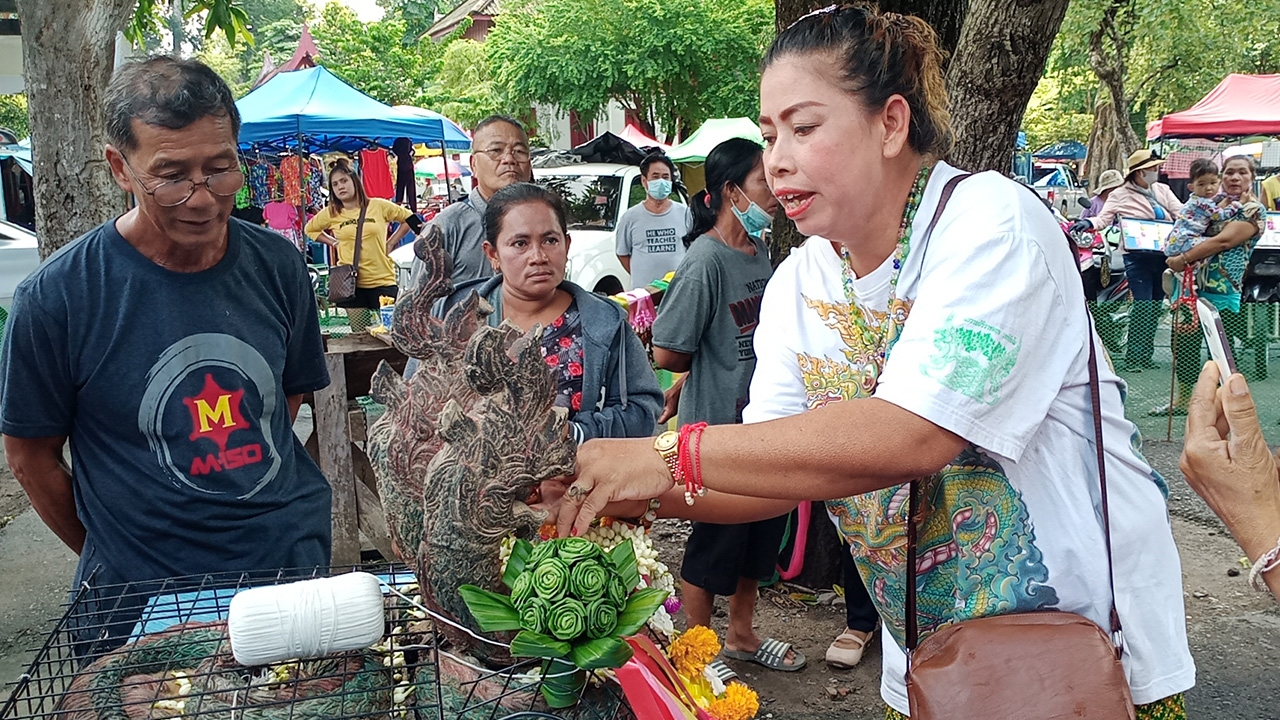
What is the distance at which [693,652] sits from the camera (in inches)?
57.2

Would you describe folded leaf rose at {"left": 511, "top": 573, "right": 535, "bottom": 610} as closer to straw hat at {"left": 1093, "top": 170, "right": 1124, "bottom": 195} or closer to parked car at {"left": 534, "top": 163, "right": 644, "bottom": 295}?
parked car at {"left": 534, "top": 163, "right": 644, "bottom": 295}

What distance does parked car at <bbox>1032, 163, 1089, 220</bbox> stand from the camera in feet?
75.7

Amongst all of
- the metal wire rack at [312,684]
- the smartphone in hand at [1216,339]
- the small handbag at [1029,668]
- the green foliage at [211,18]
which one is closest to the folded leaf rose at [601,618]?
the metal wire rack at [312,684]

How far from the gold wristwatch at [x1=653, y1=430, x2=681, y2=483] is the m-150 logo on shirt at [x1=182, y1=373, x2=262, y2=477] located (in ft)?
3.55

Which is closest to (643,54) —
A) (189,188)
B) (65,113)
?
(65,113)

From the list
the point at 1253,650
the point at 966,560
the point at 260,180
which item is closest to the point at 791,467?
the point at 966,560

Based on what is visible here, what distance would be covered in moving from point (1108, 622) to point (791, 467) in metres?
0.62

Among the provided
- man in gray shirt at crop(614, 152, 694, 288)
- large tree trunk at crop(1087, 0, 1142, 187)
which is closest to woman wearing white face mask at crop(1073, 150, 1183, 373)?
man in gray shirt at crop(614, 152, 694, 288)

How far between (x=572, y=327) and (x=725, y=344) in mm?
1010

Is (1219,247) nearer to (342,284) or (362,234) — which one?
(342,284)

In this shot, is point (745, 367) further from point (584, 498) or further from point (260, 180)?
point (260, 180)

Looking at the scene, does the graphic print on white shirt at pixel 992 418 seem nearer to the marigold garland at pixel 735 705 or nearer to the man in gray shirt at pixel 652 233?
the marigold garland at pixel 735 705

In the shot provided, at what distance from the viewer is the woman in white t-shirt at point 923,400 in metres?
1.43

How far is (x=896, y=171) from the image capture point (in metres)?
1.63
